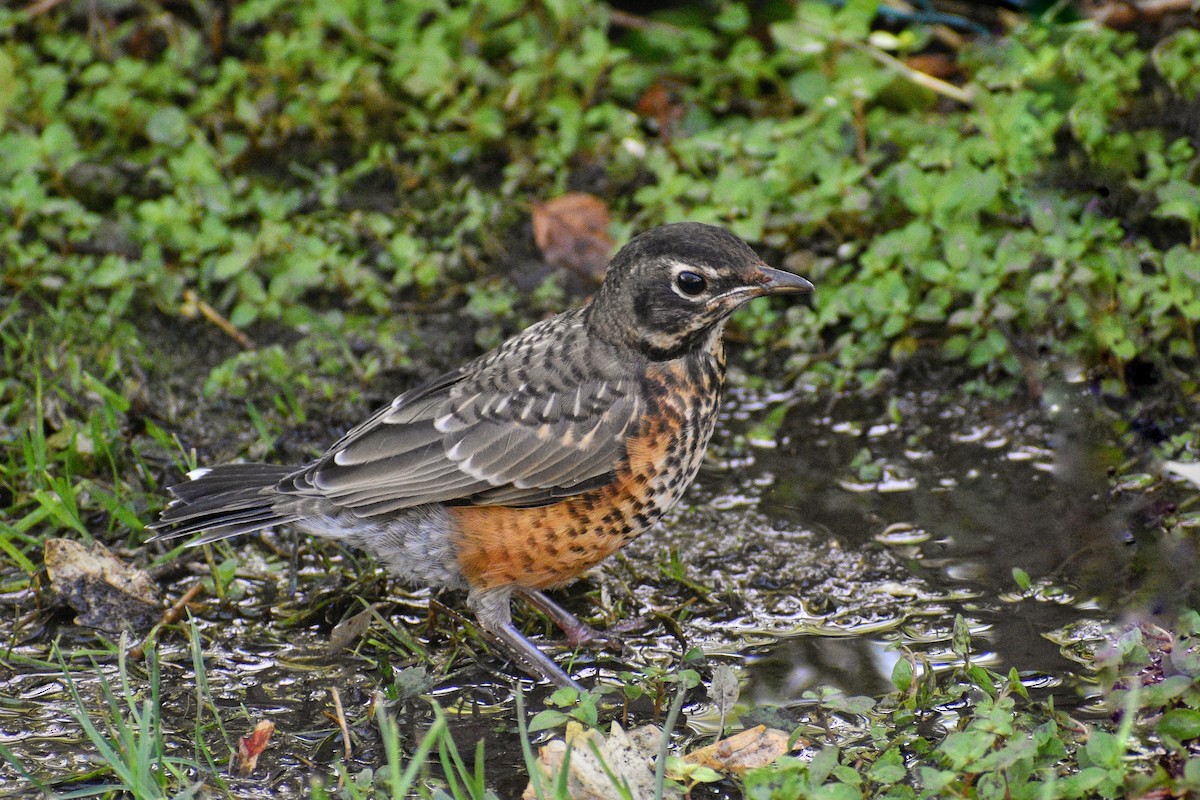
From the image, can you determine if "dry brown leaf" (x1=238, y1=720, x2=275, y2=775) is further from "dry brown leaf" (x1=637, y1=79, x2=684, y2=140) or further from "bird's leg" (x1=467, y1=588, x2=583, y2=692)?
"dry brown leaf" (x1=637, y1=79, x2=684, y2=140)

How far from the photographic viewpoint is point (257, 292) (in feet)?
21.2

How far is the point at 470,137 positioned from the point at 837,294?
2329 mm

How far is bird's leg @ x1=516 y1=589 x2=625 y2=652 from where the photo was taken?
4719 millimetres

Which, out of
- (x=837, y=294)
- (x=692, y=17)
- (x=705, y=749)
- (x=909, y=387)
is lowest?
(x=705, y=749)

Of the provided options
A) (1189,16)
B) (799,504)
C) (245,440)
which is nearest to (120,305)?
(245,440)

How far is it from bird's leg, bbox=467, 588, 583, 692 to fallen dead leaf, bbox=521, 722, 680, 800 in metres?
0.60

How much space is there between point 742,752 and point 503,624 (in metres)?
1.08

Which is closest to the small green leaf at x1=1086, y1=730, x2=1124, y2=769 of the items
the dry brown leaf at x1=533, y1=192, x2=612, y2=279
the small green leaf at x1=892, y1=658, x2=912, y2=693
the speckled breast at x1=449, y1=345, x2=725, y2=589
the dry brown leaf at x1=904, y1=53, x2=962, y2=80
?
the small green leaf at x1=892, y1=658, x2=912, y2=693

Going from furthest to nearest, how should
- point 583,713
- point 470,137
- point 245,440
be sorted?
point 470,137 < point 245,440 < point 583,713

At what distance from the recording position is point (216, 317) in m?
6.45

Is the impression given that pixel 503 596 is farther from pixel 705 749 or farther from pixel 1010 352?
pixel 1010 352

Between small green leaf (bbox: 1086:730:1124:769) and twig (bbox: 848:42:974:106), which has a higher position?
twig (bbox: 848:42:974:106)

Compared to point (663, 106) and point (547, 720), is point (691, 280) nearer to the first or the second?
point (547, 720)

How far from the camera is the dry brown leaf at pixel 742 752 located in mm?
3918
